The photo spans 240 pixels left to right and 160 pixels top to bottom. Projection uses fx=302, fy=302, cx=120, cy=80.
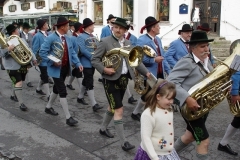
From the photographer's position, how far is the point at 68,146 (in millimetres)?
4559

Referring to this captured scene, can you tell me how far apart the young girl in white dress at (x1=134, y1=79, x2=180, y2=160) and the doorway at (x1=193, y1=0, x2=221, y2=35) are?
37.9 ft

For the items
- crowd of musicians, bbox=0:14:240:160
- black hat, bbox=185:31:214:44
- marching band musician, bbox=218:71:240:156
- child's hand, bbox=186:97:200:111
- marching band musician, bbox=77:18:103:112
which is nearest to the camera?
crowd of musicians, bbox=0:14:240:160

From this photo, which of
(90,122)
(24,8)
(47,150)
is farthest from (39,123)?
(24,8)

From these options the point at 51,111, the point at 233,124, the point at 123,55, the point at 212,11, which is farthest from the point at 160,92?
the point at 212,11

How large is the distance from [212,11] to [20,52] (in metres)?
10.1

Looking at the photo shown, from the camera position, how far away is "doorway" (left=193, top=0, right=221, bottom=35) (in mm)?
13617

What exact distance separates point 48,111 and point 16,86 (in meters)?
0.90

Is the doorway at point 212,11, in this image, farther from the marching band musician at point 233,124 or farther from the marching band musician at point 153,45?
the marching band musician at point 233,124

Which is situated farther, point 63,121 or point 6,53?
point 6,53

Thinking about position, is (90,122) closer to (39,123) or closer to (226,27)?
(39,123)

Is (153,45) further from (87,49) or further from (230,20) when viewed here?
(230,20)

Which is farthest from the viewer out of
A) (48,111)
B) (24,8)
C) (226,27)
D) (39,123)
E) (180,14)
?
(24,8)

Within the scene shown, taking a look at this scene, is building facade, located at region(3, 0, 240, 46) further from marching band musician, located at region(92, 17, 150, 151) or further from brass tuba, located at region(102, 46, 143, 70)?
brass tuba, located at region(102, 46, 143, 70)

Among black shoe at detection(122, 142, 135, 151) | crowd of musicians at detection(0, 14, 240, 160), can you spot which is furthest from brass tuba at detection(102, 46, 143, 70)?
black shoe at detection(122, 142, 135, 151)
